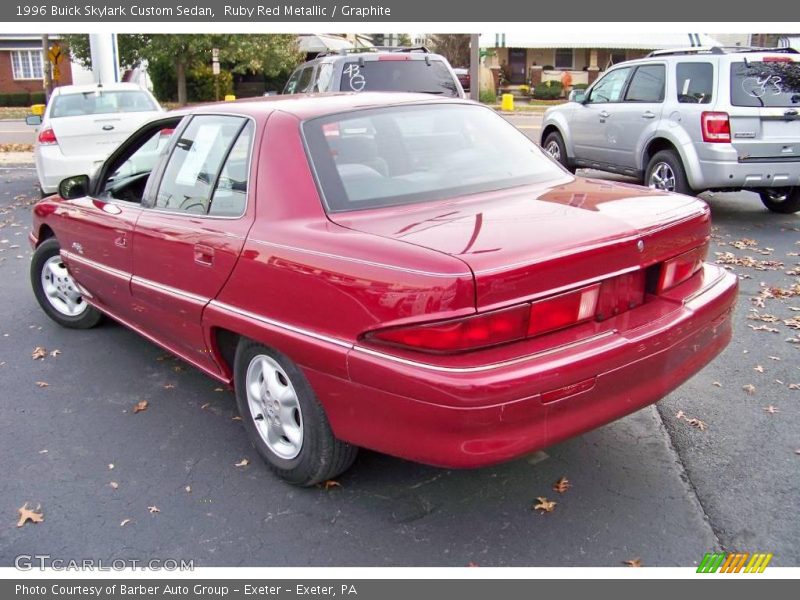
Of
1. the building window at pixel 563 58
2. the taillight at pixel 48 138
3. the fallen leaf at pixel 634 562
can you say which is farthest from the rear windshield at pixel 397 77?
the building window at pixel 563 58

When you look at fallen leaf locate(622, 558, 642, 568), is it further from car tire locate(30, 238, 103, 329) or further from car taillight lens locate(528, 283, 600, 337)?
car tire locate(30, 238, 103, 329)

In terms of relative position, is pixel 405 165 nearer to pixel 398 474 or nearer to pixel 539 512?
pixel 398 474

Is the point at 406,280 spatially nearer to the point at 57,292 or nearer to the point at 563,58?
the point at 57,292

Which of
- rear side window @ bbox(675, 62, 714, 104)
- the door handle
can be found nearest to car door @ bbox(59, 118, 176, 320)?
the door handle

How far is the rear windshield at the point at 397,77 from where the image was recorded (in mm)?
9984

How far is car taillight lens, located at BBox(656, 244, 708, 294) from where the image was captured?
10.6 ft

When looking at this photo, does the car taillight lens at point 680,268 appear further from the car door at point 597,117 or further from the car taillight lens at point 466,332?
the car door at point 597,117

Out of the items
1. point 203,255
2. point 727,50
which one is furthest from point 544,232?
point 727,50

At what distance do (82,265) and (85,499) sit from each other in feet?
6.61

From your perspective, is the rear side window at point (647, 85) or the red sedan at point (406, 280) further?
the rear side window at point (647, 85)

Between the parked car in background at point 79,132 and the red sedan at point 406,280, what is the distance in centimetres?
663

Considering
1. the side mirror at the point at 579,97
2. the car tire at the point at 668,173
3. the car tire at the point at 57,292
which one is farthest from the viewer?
the side mirror at the point at 579,97

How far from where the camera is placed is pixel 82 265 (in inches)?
197

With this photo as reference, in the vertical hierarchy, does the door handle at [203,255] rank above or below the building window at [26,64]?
below
